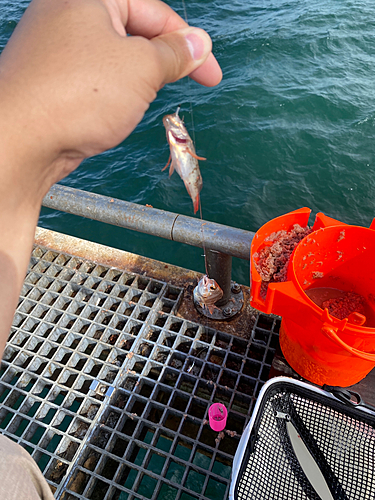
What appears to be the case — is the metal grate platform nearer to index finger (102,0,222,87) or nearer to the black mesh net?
A: the black mesh net

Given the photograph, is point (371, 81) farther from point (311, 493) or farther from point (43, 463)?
point (43, 463)

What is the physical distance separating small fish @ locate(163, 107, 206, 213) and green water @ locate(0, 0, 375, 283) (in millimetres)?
3384

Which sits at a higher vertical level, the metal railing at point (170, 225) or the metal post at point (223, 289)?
the metal railing at point (170, 225)

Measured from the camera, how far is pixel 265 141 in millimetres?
7516

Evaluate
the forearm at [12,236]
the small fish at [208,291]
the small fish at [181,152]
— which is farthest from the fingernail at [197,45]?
the small fish at [208,291]

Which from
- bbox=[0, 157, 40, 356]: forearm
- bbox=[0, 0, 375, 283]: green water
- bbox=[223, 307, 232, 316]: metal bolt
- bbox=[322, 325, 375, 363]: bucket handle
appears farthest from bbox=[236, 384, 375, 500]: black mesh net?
bbox=[0, 0, 375, 283]: green water

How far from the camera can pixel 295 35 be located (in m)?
10.8

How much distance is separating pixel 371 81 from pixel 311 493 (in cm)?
1034

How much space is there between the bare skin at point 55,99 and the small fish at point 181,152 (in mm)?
630

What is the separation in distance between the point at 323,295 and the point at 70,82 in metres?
2.55

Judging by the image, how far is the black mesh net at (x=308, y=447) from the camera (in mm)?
2023

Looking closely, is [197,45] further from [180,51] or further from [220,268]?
Result: [220,268]

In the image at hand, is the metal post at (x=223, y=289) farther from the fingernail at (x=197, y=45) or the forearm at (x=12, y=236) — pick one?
the forearm at (x=12, y=236)

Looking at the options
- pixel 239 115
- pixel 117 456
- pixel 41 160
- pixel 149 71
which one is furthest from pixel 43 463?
pixel 239 115
